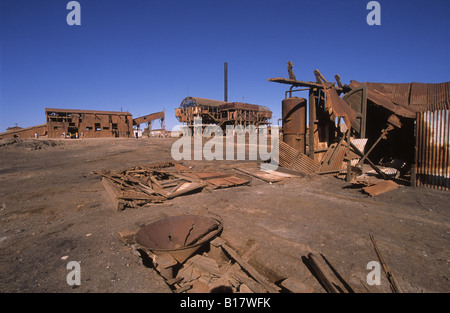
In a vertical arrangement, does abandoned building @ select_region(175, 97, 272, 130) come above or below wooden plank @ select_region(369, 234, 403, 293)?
above

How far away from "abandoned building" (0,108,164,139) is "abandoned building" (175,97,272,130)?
881 cm

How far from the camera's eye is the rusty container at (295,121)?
1067cm

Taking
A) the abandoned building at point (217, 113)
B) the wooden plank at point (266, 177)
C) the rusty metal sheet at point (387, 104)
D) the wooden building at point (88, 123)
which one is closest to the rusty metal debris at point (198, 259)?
the wooden plank at point (266, 177)

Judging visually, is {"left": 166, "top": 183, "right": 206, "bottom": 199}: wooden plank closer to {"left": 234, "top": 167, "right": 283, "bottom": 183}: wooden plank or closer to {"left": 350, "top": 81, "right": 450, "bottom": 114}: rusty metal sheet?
{"left": 234, "top": 167, "right": 283, "bottom": 183}: wooden plank

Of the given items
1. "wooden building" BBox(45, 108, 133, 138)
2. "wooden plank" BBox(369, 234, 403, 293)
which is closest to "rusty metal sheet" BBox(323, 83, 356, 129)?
"wooden plank" BBox(369, 234, 403, 293)

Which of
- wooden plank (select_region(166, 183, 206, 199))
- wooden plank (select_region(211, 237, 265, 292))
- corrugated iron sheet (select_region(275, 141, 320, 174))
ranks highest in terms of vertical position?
corrugated iron sheet (select_region(275, 141, 320, 174))

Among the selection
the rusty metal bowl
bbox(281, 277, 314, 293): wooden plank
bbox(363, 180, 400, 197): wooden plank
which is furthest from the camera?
bbox(363, 180, 400, 197): wooden plank

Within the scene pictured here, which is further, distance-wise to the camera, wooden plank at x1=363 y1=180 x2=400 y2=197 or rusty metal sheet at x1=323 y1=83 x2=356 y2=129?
rusty metal sheet at x1=323 y1=83 x2=356 y2=129

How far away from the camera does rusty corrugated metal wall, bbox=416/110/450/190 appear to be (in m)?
7.00

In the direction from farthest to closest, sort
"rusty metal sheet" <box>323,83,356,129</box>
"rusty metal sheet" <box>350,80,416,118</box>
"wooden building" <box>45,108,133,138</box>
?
"wooden building" <box>45,108,133,138</box> → "rusty metal sheet" <box>323,83,356,129</box> → "rusty metal sheet" <box>350,80,416,118</box>

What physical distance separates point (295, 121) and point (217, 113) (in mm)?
22537

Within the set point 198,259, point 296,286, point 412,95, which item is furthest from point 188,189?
point 412,95

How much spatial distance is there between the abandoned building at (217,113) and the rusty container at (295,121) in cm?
2012
